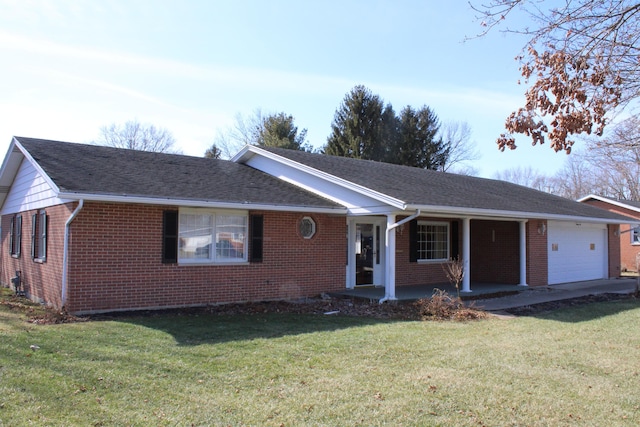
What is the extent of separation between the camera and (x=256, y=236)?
1232 cm

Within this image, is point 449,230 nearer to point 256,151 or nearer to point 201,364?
point 256,151

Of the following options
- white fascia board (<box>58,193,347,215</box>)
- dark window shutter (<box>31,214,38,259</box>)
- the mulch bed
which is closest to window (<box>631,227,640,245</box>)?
the mulch bed

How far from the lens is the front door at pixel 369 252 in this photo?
1470cm

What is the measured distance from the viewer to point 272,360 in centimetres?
679

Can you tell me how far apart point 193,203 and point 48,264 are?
3841 millimetres

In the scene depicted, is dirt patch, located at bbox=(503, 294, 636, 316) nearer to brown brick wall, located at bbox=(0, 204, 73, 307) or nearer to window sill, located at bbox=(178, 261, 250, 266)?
window sill, located at bbox=(178, 261, 250, 266)

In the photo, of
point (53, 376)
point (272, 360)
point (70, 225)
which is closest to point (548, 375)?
point (272, 360)

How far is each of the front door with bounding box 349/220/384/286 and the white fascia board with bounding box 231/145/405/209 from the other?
5.53 ft

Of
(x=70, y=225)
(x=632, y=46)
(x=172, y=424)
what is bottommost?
(x=172, y=424)

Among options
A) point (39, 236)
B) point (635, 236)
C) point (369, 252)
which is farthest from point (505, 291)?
point (635, 236)

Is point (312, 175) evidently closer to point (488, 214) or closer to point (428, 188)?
point (428, 188)

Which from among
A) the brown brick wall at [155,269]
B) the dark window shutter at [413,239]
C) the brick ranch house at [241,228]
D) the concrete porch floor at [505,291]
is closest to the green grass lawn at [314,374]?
the brown brick wall at [155,269]

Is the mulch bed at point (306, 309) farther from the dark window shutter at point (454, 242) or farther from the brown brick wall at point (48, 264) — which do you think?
the dark window shutter at point (454, 242)

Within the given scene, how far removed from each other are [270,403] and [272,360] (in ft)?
5.34
